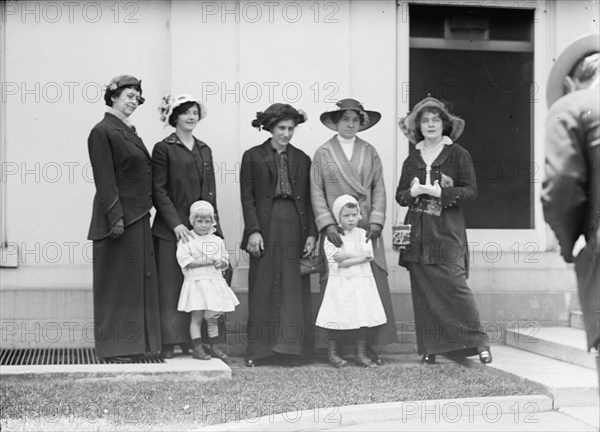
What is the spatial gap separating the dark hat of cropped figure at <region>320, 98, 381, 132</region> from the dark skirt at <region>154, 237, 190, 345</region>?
1.73 metres

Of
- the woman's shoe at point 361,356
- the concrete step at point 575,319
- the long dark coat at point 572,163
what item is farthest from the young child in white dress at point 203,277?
the long dark coat at point 572,163

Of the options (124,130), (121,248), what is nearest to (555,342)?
(121,248)

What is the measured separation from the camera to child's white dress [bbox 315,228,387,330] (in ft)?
27.2

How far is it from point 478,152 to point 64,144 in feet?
13.4

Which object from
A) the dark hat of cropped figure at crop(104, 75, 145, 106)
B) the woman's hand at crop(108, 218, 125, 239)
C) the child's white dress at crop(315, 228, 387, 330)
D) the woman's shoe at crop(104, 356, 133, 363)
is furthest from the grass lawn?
the dark hat of cropped figure at crop(104, 75, 145, 106)

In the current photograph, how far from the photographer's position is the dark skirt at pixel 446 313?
8281mm

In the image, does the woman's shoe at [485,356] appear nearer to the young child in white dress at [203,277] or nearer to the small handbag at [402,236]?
the small handbag at [402,236]

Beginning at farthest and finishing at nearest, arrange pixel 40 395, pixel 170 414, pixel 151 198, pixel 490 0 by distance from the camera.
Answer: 1. pixel 490 0
2. pixel 151 198
3. pixel 40 395
4. pixel 170 414

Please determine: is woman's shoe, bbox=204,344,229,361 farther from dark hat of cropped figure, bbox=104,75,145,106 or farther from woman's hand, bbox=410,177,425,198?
dark hat of cropped figure, bbox=104,75,145,106

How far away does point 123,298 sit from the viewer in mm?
8195

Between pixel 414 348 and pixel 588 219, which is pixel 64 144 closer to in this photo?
pixel 414 348

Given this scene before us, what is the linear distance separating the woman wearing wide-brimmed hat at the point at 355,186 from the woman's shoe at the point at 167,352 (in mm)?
1291

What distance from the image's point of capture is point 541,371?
789 cm

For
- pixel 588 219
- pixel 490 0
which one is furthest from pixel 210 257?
pixel 588 219
